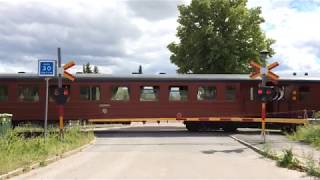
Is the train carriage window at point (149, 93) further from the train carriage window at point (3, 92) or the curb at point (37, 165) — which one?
the curb at point (37, 165)

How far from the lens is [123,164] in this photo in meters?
17.5

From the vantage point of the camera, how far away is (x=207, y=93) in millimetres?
34250

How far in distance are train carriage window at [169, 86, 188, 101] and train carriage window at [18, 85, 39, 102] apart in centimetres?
753

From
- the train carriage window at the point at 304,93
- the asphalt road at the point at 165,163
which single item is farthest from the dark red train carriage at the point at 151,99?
the asphalt road at the point at 165,163

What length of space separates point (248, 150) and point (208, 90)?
39.6ft

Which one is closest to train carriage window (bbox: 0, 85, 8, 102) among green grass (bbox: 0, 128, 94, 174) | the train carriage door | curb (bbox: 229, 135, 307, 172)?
green grass (bbox: 0, 128, 94, 174)

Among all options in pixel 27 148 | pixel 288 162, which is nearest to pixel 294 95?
pixel 288 162

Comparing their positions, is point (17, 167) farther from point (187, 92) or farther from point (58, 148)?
point (187, 92)

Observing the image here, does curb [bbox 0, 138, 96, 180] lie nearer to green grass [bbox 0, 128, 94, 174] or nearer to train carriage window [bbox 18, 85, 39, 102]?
green grass [bbox 0, 128, 94, 174]

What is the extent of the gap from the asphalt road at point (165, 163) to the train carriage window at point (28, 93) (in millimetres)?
8514

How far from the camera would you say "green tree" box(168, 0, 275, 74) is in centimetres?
4972

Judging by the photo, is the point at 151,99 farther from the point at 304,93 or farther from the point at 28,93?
the point at 304,93

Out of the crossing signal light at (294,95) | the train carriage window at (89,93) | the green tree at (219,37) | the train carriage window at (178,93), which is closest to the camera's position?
the train carriage window at (89,93)

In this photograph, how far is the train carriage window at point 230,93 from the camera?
113 ft
